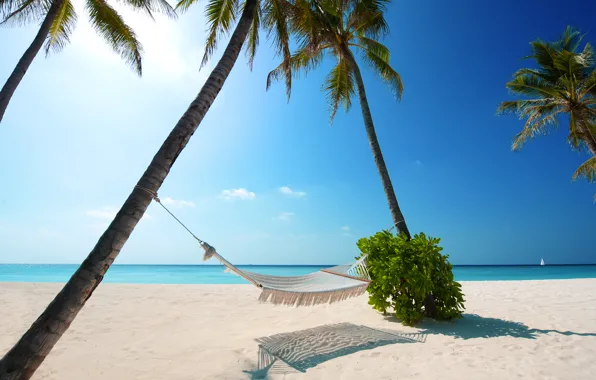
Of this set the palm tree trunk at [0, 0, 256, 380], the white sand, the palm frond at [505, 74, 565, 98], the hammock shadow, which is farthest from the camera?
the palm frond at [505, 74, 565, 98]

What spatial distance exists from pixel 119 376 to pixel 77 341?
4.15ft

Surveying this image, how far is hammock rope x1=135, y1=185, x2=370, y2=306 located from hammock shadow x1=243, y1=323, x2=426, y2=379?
389 millimetres

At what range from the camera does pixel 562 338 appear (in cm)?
296

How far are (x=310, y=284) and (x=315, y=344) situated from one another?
2.06 feet

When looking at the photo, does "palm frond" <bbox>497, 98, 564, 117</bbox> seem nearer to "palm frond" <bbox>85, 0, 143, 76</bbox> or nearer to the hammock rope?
the hammock rope

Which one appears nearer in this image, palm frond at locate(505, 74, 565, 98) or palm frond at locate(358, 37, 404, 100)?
palm frond at locate(358, 37, 404, 100)

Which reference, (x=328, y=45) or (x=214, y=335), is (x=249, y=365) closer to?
(x=214, y=335)

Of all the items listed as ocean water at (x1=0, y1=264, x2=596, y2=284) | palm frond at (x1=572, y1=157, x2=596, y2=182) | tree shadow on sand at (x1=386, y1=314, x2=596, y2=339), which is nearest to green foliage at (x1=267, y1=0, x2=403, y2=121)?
tree shadow on sand at (x1=386, y1=314, x2=596, y2=339)

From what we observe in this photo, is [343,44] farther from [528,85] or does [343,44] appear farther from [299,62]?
[528,85]

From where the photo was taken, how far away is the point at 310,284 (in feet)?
11.0

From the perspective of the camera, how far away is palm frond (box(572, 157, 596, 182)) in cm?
907

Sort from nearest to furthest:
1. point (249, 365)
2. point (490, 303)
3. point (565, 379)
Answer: point (565, 379), point (249, 365), point (490, 303)

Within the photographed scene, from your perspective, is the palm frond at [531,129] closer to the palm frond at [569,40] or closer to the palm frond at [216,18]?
the palm frond at [569,40]

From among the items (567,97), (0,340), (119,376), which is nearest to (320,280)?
(119,376)
